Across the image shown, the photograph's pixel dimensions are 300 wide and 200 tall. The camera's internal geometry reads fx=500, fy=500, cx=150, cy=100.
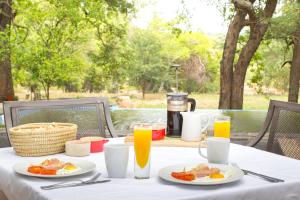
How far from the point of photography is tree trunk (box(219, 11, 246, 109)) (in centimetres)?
599

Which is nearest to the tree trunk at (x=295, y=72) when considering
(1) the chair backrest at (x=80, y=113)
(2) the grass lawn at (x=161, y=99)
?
(2) the grass lawn at (x=161, y=99)

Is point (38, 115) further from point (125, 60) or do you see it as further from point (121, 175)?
point (125, 60)

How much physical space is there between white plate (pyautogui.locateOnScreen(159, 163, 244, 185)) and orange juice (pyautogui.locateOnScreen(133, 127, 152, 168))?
1.9 inches

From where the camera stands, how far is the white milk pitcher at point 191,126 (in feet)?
5.15

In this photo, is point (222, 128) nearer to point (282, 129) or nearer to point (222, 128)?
point (222, 128)

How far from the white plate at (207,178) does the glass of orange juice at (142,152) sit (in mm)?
39

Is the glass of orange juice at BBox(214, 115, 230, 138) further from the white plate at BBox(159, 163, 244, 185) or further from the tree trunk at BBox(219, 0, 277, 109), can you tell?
the tree trunk at BBox(219, 0, 277, 109)

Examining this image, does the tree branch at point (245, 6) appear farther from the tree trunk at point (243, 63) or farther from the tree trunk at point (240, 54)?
the tree trunk at point (243, 63)

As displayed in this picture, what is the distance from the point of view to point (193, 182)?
105 centimetres

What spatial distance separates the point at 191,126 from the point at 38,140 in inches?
19.4

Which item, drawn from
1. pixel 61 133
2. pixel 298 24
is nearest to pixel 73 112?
pixel 61 133

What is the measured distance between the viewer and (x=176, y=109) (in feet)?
5.41

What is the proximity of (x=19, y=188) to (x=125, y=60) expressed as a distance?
5.96 metres

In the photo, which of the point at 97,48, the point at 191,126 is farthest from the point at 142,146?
the point at 97,48
